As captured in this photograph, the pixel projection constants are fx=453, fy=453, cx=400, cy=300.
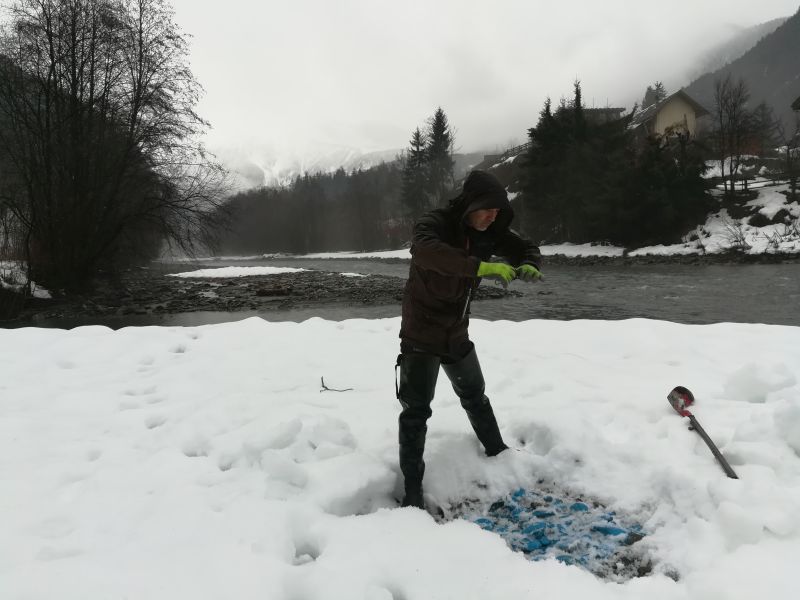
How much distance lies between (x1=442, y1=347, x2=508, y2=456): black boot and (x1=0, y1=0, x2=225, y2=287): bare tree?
18569mm

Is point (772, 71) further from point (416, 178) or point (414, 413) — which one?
point (414, 413)

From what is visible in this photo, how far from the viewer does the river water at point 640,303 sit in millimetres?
11227

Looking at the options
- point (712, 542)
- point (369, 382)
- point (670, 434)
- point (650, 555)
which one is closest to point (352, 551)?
point (650, 555)

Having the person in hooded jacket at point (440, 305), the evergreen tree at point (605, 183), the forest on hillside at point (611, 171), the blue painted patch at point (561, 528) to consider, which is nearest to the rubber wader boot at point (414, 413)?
the person in hooded jacket at point (440, 305)

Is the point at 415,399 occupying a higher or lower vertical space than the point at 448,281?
lower

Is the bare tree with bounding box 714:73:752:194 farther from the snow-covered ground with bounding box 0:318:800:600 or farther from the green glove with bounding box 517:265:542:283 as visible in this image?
the green glove with bounding box 517:265:542:283

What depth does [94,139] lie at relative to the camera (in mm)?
18094

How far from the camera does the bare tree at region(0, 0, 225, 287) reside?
16.7m

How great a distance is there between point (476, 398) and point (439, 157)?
170 feet

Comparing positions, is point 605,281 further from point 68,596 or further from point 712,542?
point 68,596

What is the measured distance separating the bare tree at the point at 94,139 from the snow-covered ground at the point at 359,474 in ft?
49.7

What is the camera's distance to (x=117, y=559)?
2.15m

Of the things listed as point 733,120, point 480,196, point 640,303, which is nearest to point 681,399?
point 480,196

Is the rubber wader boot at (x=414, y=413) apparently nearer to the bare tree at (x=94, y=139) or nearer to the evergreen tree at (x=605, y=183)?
the bare tree at (x=94, y=139)
